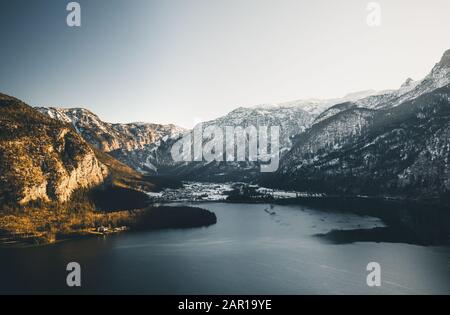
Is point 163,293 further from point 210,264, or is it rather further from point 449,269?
point 449,269
